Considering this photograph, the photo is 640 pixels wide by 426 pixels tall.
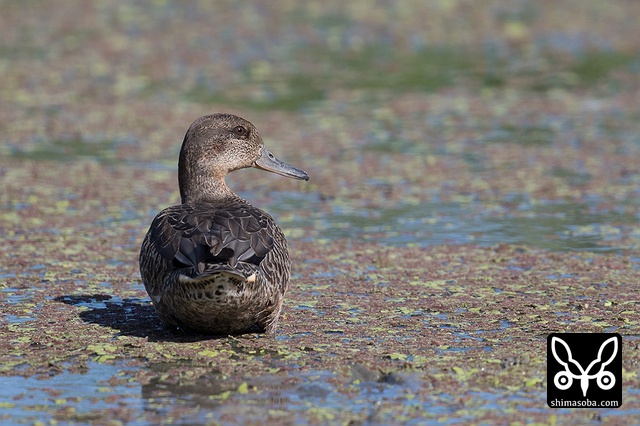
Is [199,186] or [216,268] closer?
[216,268]

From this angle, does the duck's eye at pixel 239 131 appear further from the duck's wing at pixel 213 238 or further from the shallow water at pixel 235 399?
the shallow water at pixel 235 399

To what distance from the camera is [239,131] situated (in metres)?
8.26

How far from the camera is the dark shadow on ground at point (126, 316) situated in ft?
22.7

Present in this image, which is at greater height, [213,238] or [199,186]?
[199,186]

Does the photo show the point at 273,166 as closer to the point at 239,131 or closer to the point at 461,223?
the point at 239,131

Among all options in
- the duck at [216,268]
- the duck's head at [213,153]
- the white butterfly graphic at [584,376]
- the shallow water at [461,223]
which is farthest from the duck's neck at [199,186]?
the white butterfly graphic at [584,376]

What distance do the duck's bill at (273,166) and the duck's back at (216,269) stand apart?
53.9 inches

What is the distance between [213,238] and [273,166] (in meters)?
2.24

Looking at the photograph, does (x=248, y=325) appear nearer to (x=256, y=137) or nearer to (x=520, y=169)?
(x=256, y=137)

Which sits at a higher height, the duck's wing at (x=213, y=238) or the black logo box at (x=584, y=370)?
the duck's wing at (x=213, y=238)

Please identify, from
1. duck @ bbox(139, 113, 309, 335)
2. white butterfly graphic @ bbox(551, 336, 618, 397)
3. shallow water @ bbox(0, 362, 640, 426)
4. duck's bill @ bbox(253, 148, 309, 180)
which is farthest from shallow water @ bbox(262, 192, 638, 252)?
shallow water @ bbox(0, 362, 640, 426)

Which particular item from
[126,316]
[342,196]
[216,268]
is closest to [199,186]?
[126,316]

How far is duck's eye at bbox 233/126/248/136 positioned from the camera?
27.0 ft

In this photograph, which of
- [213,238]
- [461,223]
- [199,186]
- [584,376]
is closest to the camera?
[584,376]
